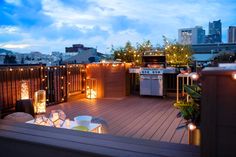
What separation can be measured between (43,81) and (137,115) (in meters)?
2.64

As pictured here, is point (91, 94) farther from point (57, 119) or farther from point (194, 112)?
point (194, 112)

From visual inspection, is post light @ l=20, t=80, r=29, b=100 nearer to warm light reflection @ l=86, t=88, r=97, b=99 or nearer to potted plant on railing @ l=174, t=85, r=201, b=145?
warm light reflection @ l=86, t=88, r=97, b=99

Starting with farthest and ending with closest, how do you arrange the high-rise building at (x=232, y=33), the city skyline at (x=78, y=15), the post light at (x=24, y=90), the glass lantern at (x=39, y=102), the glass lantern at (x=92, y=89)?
the high-rise building at (x=232, y=33), the city skyline at (x=78, y=15), the glass lantern at (x=92, y=89), the glass lantern at (x=39, y=102), the post light at (x=24, y=90)

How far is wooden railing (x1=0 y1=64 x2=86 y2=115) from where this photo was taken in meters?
5.63

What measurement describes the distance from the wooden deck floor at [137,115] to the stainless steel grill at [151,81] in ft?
0.74

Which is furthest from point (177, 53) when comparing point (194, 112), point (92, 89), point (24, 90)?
point (194, 112)

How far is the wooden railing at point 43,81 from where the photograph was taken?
5629 mm

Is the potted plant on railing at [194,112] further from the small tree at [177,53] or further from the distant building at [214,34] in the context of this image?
Result: the distant building at [214,34]

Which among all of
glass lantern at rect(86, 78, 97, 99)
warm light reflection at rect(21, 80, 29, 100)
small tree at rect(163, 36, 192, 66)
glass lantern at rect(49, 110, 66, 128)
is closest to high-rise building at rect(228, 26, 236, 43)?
small tree at rect(163, 36, 192, 66)

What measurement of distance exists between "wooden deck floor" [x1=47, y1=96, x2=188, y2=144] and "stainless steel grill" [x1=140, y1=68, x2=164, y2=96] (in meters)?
0.22

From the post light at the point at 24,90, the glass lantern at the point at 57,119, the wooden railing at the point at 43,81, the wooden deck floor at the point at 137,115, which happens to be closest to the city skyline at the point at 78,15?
the wooden railing at the point at 43,81

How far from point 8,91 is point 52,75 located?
1.53 meters

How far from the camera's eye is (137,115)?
5664mm

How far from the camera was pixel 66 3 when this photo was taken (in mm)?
10953
